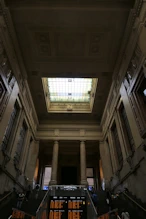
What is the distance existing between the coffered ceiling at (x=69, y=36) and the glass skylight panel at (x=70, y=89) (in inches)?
66.2

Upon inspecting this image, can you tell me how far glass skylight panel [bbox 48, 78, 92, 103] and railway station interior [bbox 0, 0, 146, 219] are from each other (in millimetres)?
88

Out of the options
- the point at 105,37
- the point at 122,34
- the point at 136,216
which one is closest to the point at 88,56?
the point at 105,37

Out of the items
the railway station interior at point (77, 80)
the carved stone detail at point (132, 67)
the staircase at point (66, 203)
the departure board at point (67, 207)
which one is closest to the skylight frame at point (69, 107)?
the railway station interior at point (77, 80)

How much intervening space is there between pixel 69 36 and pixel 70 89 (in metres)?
5.65

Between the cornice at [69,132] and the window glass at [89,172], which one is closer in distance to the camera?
the cornice at [69,132]

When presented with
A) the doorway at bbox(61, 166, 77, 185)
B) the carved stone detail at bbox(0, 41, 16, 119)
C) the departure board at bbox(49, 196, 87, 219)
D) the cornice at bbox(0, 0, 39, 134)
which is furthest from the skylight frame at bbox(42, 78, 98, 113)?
the doorway at bbox(61, 166, 77, 185)

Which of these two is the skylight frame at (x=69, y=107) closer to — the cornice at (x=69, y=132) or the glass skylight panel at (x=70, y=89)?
the glass skylight panel at (x=70, y=89)

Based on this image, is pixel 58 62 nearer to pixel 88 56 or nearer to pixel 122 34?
pixel 88 56

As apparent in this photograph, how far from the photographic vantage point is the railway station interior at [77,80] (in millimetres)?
7277

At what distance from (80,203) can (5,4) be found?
10.7m

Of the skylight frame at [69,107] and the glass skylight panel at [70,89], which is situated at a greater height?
the glass skylight panel at [70,89]

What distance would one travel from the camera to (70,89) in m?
14.0

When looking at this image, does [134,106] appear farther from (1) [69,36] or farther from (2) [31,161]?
(2) [31,161]

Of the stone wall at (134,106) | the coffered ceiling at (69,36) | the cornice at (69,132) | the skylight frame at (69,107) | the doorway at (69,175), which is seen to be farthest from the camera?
the doorway at (69,175)
